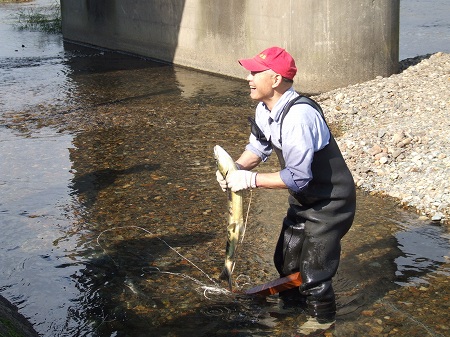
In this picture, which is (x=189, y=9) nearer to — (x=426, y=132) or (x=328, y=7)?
(x=328, y=7)

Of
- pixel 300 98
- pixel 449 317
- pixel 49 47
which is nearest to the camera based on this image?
pixel 300 98

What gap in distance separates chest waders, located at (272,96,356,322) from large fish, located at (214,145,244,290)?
0.36m

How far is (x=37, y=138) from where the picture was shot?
37.7 feet

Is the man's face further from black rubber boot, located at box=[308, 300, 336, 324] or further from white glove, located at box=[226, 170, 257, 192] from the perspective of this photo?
black rubber boot, located at box=[308, 300, 336, 324]

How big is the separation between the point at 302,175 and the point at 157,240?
2943 millimetres

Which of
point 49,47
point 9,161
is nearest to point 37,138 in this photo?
point 9,161

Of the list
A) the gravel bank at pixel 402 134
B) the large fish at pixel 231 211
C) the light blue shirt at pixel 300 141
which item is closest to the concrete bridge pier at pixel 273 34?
the gravel bank at pixel 402 134

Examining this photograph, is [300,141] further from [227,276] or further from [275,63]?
[227,276]

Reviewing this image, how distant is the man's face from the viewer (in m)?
4.85

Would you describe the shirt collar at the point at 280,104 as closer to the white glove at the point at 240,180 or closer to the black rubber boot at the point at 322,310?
the white glove at the point at 240,180

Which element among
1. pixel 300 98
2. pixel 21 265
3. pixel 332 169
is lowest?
pixel 21 265

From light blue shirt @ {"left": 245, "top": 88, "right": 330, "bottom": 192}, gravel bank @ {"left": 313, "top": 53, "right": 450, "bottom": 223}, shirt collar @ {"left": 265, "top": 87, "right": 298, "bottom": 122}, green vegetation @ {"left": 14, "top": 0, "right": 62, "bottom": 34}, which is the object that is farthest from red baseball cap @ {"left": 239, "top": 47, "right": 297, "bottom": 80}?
green vegetation @ {"left": 14, "top": 0, "right": 62, "bottom": 34}

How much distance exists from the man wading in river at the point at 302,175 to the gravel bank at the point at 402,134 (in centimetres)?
275

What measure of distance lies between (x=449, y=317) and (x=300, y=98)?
2.15 m
